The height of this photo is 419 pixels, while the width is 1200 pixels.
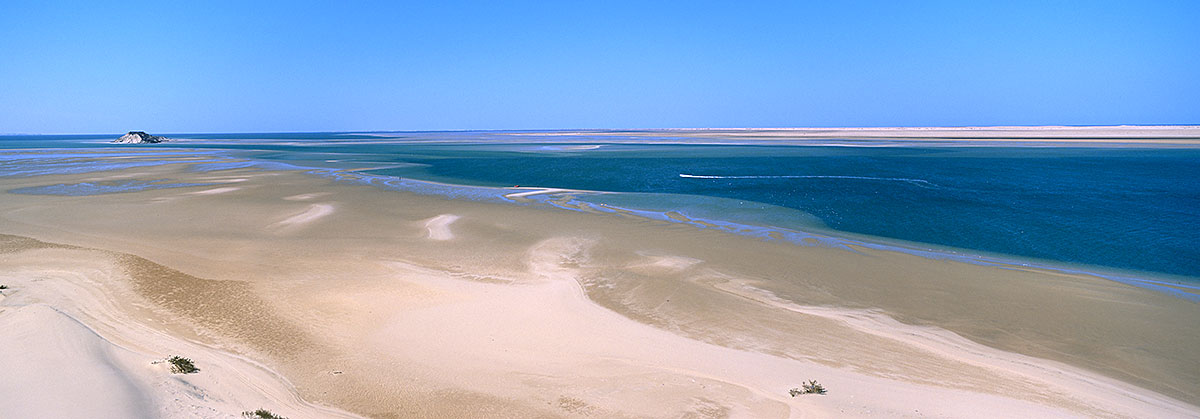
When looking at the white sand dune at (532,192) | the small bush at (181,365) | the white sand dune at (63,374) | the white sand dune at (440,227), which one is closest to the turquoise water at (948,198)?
the white sand dune at (532,192)

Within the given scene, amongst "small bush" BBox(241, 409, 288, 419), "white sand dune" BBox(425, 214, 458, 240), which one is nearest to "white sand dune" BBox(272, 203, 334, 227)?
"white sand dune" BBox(425, 214, 458, 240)

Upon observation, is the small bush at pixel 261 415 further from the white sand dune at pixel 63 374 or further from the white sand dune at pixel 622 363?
the white sand dune at pixel 622 363

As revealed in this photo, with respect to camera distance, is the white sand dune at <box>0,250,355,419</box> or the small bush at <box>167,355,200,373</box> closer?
the white sand dune at <box>0,250,355,419</box>

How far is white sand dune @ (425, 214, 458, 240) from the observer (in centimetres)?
1731

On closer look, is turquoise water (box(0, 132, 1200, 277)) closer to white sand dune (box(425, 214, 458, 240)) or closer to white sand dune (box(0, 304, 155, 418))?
white sand dune (box(425, 214, 458, 240))

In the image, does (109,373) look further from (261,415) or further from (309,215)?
(309,215)

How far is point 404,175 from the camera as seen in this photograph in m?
39.8

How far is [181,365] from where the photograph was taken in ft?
23.6

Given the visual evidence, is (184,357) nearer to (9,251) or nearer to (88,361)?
(88,361)

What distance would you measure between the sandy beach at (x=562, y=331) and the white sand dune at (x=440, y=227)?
0.46 meters

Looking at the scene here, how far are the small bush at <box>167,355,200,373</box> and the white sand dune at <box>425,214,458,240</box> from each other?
382 inches

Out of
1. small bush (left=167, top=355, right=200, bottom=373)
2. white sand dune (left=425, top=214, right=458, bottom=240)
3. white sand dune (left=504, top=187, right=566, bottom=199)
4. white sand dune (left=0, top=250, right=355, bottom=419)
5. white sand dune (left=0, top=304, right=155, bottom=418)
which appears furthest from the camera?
white sand dune (left=504, top=187, right=566, bottom=199)

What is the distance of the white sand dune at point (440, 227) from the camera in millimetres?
17312

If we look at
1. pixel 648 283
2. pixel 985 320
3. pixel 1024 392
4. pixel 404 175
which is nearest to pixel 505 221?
pixel 648 283
